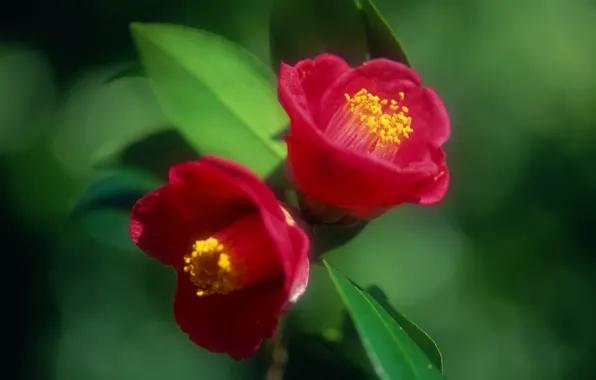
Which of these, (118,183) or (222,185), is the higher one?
(222,185)

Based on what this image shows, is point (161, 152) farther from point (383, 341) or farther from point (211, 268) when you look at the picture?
point (383, 341)

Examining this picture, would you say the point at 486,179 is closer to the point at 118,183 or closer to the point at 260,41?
the point at 260,41

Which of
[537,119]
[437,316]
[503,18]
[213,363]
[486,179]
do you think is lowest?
[213,363]

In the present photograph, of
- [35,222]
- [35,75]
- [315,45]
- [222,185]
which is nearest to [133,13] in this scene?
[35,75]

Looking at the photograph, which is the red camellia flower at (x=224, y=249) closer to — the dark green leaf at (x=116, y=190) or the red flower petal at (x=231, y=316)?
the red flower petal at (x=231, y=316)

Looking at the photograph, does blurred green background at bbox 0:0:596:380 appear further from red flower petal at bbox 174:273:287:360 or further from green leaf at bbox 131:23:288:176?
red flower petal at bbox 174:273:287:360

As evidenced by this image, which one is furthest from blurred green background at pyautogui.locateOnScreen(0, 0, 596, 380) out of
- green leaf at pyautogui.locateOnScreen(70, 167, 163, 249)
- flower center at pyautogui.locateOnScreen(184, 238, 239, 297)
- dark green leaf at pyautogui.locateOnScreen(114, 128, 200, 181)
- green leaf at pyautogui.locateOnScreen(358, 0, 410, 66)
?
flower center at pyautogui.locateOnScreen(184, 238, 239, 297)

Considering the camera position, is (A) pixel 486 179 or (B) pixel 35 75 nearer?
(A) pixel 486 179

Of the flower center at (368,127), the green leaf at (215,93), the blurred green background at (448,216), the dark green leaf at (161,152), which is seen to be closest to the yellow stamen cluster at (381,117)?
the flower center at (368,127)
